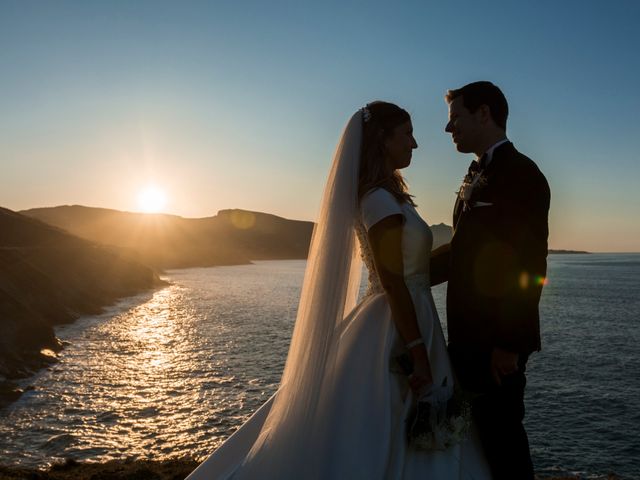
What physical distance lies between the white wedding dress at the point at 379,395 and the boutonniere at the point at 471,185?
363mm

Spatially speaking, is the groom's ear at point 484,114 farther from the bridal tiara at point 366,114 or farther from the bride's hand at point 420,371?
the bride's hand at point 420,371

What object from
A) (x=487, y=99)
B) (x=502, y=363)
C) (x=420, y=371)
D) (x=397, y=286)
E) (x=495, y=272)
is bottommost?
(x=420, y=371)

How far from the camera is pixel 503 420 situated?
3746mm

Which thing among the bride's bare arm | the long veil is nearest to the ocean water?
the long veil

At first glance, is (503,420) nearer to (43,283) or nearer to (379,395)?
(379,395)

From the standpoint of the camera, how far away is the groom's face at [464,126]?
3934 mm

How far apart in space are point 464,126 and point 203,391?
1995 cm

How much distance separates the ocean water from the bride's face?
12406mm

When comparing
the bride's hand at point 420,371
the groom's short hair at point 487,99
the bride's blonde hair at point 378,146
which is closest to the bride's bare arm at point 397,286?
the bride's hand at point 420,371

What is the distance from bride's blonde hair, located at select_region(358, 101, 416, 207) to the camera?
4070 millimetres

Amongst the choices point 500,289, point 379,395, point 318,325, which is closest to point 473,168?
point 500,289

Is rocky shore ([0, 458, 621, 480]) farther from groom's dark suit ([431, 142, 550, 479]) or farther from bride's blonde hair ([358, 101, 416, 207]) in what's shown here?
bride's blonde hair ([358, 101, 416, 207])

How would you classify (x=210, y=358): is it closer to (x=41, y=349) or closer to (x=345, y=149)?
(x=41, y=349)

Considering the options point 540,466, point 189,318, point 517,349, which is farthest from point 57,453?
point 189,318
